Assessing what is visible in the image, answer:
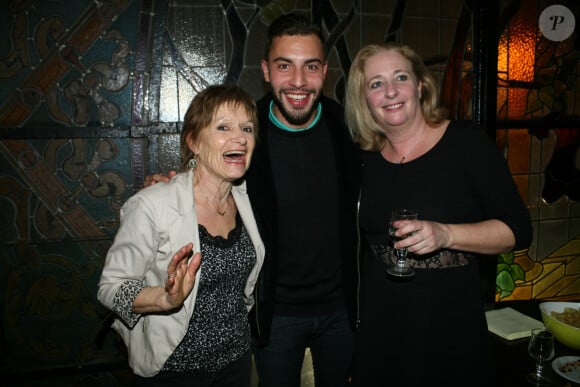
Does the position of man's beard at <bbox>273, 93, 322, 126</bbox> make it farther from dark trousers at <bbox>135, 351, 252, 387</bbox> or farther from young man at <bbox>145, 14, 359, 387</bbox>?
dark trousers at <bbox>135, 351, 252, 387</bbox>

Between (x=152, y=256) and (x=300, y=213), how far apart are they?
789 millimetres

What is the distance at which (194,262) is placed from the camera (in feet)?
4.64

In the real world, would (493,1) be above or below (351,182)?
above

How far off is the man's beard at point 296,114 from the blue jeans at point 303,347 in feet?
3.40

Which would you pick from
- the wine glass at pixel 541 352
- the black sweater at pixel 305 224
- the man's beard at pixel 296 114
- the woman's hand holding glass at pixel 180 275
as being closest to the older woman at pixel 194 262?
the woman's hand holding glass at pixel 180 275

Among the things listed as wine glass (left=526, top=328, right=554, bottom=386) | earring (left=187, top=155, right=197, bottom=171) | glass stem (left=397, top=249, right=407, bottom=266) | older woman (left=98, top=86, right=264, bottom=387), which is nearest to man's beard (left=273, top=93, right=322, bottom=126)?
older woman (left=98, top=86, right=264, bottom=387)

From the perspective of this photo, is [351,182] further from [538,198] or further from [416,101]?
[538,198]

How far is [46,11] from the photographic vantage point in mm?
2846

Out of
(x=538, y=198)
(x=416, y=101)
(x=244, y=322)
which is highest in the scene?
(x=416, y=101)

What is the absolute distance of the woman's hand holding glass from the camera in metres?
1.38

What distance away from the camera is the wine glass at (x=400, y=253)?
1.66 metres

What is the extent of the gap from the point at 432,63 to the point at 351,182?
1885 mm

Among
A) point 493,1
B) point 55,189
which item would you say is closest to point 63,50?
point 55,189

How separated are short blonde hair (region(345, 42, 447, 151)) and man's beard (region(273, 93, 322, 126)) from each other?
204 millimetres
